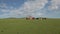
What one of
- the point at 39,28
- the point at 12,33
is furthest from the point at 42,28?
the point at 12,33

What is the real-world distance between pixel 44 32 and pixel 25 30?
88 centimetres

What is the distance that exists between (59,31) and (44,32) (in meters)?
0.69

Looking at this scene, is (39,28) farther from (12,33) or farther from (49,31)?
(12,33)

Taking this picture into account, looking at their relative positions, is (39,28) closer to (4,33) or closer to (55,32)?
(55,32)

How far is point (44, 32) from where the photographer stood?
733 cm

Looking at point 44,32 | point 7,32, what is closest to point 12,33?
point 7,32

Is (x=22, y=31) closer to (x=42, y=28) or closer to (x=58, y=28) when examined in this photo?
(x=42, y=28)

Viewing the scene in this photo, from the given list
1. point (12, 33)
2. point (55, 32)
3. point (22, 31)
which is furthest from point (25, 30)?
point (55, 32)

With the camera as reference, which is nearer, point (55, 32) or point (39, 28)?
point (55, 32)

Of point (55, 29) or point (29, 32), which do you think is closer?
point (29, 32)

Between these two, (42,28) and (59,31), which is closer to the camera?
(59,31)

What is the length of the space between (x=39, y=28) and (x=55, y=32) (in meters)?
0.98

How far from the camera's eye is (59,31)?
745cm

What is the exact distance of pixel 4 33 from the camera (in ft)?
23.2
